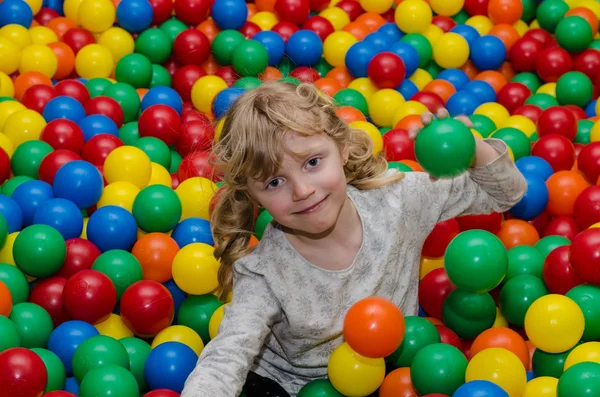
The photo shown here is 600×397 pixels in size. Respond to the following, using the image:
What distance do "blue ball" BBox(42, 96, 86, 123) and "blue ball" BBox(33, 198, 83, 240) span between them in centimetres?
52

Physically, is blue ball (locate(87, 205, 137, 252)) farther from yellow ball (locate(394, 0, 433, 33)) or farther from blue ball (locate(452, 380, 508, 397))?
yellow ball (locate(394, 0, 433, 33))

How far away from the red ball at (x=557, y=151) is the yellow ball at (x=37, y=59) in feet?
5.45

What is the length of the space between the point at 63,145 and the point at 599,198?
5.00 ft

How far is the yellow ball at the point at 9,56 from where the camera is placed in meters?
3.07

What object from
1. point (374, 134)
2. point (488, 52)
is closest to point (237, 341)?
point (374, 134)

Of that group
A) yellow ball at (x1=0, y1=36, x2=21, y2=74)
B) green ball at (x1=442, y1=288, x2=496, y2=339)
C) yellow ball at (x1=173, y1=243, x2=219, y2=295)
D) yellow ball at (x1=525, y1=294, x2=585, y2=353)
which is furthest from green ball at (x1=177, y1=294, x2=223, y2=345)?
yellow ball at (x1=0, y1=36, x2=21, y2=74)

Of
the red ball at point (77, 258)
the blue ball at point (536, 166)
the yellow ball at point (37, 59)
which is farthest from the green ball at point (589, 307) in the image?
the yellow ball at point (37, 59)

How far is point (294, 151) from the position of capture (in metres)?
1.74

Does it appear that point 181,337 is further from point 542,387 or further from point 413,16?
point 413,16

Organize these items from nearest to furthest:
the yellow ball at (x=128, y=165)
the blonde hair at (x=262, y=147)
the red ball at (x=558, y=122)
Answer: the blonde hair at (x=262, y=147) → the yellow ball at (x=128, y=165) → the red ball at (x=558, y=122)

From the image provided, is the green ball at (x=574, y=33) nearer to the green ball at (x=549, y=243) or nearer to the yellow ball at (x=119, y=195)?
the green ball at (x=549, y=243)

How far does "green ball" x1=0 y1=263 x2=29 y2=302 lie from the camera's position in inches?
85.9

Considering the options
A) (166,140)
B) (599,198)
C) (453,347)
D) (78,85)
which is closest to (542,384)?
(453,347)

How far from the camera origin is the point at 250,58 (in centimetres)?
304
